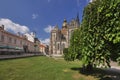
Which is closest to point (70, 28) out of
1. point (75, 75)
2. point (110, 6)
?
point (75, 75)

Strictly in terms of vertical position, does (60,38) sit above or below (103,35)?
above

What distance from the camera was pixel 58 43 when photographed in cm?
10600

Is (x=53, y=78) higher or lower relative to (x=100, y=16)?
lower

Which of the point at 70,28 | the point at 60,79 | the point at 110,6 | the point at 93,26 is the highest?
the point at 70,28

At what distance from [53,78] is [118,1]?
481 inches

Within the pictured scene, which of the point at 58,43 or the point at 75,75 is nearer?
the point at 75,75

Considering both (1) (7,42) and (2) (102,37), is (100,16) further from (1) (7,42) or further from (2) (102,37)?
(1) (7,42)

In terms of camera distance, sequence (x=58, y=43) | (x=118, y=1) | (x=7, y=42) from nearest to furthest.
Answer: (x=118, y=1) → (x=7, y=42) → (x=58, y=43)

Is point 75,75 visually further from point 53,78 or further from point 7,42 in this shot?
point 7,42

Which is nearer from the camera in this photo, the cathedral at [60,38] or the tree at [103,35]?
the tree at [103,35]

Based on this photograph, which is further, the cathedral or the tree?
the cathedral

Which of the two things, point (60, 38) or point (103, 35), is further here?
point (60, 38)

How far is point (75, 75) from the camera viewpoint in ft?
74.6

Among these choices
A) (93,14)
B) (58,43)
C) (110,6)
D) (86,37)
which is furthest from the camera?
(58,43)
